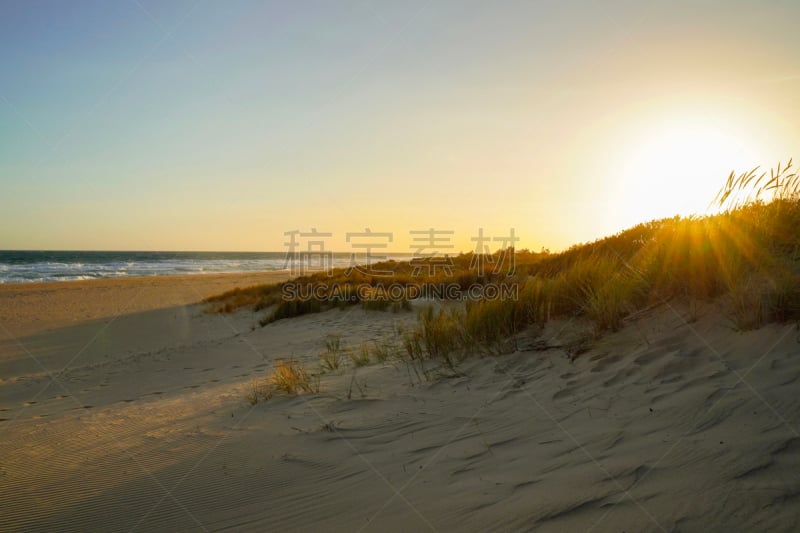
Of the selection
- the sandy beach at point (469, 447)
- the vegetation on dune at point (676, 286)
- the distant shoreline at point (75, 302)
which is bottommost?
the distant shoreline at point (75, 302)

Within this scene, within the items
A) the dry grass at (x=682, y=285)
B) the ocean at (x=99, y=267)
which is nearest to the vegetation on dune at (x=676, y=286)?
the dry grass at (x=682, y=285)

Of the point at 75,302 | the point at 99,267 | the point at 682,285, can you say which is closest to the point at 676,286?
the point at 682,285

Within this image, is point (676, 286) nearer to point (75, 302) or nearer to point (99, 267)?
point (75, 302)

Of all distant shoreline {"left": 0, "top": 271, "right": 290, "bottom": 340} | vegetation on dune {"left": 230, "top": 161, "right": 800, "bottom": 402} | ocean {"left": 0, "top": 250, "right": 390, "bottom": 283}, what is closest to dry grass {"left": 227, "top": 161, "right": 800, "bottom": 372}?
vegetation on dune {"left": 230, "top": 161, "right": 800, "bottom": 402}

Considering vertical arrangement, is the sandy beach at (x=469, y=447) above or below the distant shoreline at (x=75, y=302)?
above

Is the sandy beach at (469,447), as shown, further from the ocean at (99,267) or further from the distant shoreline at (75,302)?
the ocean at (99,267)

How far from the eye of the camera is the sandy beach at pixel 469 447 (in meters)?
2.01

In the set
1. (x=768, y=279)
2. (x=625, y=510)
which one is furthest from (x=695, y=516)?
(x=768, y=279)

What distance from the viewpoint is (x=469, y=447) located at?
9.66ft

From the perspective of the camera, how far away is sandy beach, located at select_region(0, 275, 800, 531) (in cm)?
201

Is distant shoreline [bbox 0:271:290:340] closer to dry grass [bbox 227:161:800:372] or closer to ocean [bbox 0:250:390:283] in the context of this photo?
ocean [bbox 0:250:390:283]

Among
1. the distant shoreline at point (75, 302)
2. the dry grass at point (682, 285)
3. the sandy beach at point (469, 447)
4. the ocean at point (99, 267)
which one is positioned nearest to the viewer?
the sandy beach at point (469, 447)

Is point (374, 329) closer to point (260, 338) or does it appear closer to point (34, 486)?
point (260, 338)

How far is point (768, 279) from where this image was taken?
376 centimetres
